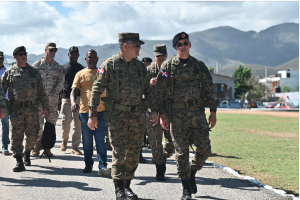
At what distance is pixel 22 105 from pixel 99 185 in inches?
94.3

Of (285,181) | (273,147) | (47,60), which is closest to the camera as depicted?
(285,181)

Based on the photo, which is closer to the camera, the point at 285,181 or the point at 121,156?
the point at 121,156

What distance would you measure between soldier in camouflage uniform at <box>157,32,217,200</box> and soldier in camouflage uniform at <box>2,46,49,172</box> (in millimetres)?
2996

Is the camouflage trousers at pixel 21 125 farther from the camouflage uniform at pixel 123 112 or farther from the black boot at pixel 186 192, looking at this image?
the black boot at pixel 186 192

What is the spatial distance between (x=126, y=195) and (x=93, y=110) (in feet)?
4.18

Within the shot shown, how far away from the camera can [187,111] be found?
5.16 m

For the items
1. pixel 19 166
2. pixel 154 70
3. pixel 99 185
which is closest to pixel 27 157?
pixel 19 166

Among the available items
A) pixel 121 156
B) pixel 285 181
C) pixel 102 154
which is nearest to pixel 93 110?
pixel 121 156

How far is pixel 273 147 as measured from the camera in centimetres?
1057

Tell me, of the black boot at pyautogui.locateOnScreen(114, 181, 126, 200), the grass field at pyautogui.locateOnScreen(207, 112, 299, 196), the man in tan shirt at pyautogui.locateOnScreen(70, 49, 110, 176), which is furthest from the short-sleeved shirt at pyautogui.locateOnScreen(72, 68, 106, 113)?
the grass field at pyautogui.locateOnScreen(207, 112, 299, 196)

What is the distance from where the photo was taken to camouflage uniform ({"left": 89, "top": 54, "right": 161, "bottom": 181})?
4832 millimetres

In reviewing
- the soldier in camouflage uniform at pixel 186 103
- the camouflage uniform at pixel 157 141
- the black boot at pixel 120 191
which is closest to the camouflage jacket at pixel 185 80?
the soldier in camouflage uniform at pixel 186 103

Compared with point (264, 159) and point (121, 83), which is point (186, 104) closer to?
point (121, 83)

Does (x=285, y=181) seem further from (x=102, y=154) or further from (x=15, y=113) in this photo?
(x=15, y=113)
